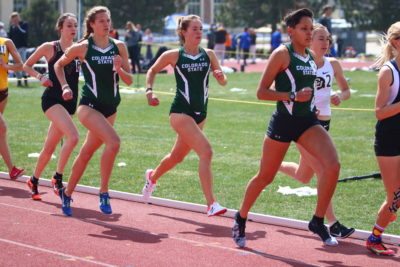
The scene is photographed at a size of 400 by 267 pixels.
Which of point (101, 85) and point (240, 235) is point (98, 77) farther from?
point (240, 235)

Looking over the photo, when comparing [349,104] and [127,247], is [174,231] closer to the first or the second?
[127,247]

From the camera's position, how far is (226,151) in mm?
14836

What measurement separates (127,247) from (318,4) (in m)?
67.2

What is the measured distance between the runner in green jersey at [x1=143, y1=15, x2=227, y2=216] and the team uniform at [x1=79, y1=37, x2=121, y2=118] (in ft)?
1.42

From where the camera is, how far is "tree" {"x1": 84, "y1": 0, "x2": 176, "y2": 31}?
6550 centimetres

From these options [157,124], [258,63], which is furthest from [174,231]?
[258,63]

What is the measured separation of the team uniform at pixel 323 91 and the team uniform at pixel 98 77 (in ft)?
7.14

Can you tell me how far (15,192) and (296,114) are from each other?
4.71m

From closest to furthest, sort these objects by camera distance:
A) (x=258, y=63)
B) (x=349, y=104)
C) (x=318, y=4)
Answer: (x=349, y=104) < (x=258, y=63) < (x=318, y=4)

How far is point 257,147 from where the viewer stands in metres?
15.2

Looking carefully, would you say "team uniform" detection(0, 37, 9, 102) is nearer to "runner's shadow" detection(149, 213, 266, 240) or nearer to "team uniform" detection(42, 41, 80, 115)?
"team uniform" detection(42, 41, 80, 115)

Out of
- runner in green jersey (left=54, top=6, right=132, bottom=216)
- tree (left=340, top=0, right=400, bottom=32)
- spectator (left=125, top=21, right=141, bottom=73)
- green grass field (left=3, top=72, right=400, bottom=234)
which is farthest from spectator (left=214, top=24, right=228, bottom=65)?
runner in green jersey (left=54, top=6, right=132, bottom=216)

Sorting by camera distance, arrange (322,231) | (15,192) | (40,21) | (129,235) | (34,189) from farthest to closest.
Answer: (40,21), (15,192), (34,189), (129,235), (322,231)

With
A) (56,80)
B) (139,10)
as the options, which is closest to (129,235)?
(56,80)
